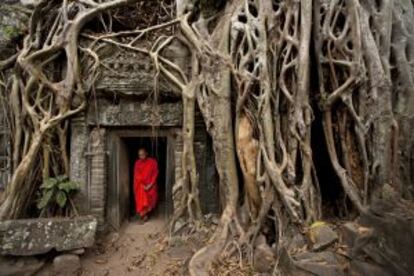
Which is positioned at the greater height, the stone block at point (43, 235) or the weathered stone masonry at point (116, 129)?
the weathered stone masonry at point (116, 129)

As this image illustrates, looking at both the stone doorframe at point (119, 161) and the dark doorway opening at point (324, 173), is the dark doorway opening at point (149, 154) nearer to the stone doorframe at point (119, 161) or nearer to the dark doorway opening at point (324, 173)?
the stone doorframe at point (119, 161)

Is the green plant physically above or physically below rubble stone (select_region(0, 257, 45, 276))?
above

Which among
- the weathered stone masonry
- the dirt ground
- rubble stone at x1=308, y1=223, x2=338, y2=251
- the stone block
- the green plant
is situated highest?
the weathered stone masonry

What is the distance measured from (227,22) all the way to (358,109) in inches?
75.0

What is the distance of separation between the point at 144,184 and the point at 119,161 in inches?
20.7

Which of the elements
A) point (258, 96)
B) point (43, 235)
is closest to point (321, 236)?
point (258, 96)

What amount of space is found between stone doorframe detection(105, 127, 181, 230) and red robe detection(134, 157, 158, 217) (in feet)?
1.05

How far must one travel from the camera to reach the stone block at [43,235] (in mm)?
3830

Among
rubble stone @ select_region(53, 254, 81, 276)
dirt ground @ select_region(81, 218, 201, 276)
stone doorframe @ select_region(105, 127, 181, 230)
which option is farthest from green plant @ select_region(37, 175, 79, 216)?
rubble stone @ select_region(53, 254, 81, 276)

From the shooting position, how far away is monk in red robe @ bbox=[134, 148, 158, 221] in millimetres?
5281

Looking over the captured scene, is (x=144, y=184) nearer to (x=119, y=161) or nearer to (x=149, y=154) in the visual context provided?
(x=119, y=161)

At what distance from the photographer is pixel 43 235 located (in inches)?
154

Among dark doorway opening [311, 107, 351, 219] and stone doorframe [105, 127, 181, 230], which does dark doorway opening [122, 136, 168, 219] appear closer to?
stone doorframe [105, 127, 181, 230]

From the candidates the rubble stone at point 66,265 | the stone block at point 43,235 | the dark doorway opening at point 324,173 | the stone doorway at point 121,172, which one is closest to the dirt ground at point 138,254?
the rubble stone at point 66,265
